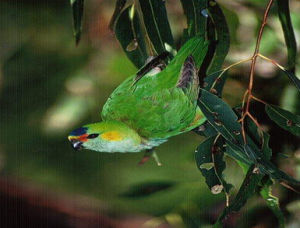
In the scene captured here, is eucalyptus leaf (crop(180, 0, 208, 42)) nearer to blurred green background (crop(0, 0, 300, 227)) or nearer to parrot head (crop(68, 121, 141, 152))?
parrot head (crop(68, 121, 141, 152))

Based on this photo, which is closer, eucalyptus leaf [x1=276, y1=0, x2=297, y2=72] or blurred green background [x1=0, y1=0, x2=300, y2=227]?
eucalyptus leaf [x1=276, y1=0, x2=297, y2=72]

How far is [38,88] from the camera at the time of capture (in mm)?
2420

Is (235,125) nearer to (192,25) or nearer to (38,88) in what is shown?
(192,25)

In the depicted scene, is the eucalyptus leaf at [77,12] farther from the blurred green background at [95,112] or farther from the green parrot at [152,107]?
the blurred green background at [95,112]

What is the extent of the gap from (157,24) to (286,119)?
360 millimetres

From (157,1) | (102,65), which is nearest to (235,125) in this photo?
(157,1)

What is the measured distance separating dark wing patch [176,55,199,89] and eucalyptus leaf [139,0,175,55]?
0.09m

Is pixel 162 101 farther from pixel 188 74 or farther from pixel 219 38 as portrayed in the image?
pixel 219 38

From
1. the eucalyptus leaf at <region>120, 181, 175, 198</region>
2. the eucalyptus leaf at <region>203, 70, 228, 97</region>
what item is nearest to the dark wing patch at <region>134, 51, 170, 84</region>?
the eucalyptus leaf at <region>203, 70, 228, 97</region>

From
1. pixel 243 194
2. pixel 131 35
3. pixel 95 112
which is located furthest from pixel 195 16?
pixel 95 112

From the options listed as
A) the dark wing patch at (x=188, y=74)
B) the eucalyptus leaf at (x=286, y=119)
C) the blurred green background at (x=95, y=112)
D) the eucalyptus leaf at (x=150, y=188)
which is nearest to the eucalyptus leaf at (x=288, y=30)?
the eucalyptus leaf at (x=286, y=119)

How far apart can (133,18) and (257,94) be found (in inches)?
26.8

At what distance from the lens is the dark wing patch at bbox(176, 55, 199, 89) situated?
1.02 metres

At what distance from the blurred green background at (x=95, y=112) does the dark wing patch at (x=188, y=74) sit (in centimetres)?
49
